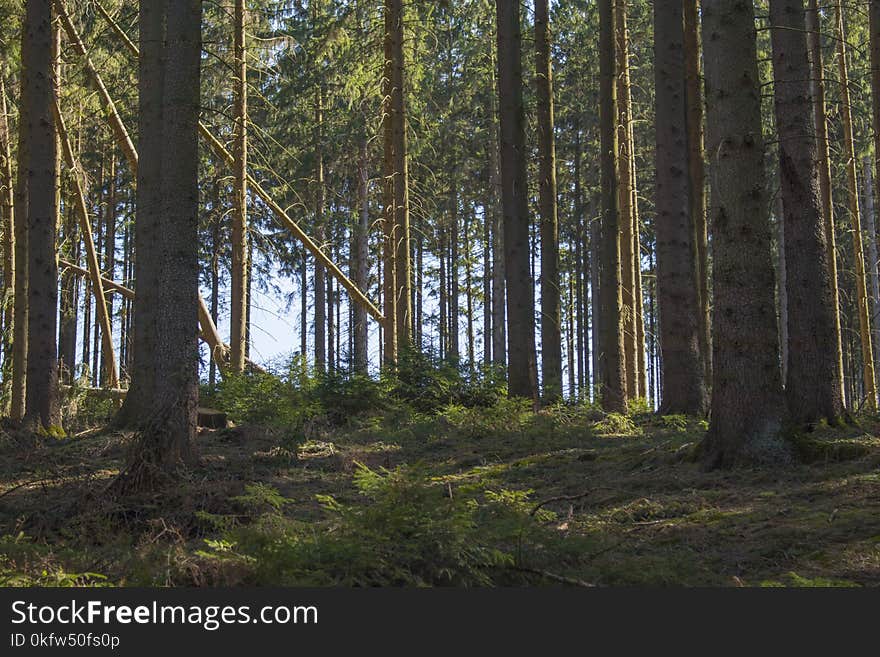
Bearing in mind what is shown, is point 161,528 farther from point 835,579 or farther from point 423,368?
point 423,368

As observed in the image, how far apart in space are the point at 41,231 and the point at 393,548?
9423 mm

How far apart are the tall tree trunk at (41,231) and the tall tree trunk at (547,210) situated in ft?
31.9

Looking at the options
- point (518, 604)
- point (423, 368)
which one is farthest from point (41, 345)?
point (518, 604)

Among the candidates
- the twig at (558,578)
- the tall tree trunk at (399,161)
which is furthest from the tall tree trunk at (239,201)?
the twig at (558,578)

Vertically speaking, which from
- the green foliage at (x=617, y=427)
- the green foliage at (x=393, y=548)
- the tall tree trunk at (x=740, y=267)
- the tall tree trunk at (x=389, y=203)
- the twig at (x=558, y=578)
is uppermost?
the tall tree trunk at (x=389, y=203)

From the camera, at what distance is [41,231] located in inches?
476

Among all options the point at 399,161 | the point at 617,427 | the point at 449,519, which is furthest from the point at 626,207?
the point at 449,519

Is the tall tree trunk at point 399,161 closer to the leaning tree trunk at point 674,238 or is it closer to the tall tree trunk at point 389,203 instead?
the tall tree trunk at point 389,203

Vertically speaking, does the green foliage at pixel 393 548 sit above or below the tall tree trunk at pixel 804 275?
below

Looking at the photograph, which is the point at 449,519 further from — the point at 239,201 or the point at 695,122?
the point at 239,201

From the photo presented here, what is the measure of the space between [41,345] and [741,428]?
31.4 feet

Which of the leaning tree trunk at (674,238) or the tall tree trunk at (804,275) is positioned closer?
the tall tree trunk at (804,275)

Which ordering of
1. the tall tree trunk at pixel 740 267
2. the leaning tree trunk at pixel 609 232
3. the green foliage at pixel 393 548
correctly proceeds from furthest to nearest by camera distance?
1. the leaning tree trunk at pixel 609 232
2. the tall tree trunk at pixel 740 267
3. the green foliage at pixel 393 548

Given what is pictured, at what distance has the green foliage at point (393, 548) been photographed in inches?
189
